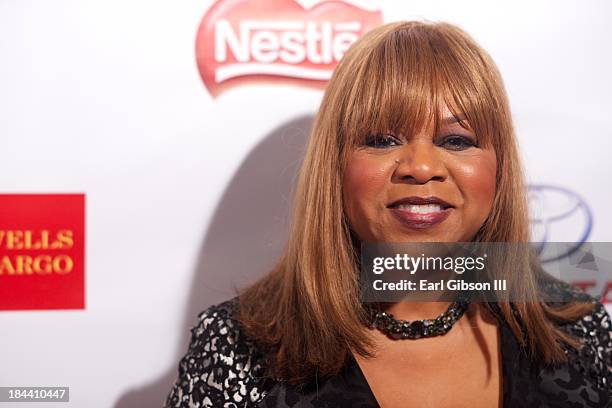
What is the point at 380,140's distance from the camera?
2.51 feet

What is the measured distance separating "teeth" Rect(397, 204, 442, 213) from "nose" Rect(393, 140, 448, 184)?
3 centimetres

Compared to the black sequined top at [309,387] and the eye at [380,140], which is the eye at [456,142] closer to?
the eye at [380,140]

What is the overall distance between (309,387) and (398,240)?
0.23 metres

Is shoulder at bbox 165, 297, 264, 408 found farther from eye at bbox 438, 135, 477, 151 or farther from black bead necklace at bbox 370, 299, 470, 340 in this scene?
eye at bbox 438, 135, 477, 151

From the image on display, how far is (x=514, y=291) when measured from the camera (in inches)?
33.0

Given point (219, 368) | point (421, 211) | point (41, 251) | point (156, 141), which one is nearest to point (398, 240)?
point (421, 211)

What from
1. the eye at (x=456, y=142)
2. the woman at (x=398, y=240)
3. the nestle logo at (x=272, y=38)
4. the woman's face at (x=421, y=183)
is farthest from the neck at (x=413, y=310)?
the nestle logo at (x=272, y=38)

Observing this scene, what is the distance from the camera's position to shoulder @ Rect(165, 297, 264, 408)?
0.80 meters

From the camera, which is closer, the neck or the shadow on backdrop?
the neck

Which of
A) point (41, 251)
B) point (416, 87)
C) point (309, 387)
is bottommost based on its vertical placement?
point (309, 387)

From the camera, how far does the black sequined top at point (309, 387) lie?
790mm

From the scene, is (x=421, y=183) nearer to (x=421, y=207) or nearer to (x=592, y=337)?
(x=421, y=207)

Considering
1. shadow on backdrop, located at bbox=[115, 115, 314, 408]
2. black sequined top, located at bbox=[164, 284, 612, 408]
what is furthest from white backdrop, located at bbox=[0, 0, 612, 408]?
black sequined top, located at bbox=[164, 284, 612, 408]

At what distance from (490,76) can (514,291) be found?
295 mm
